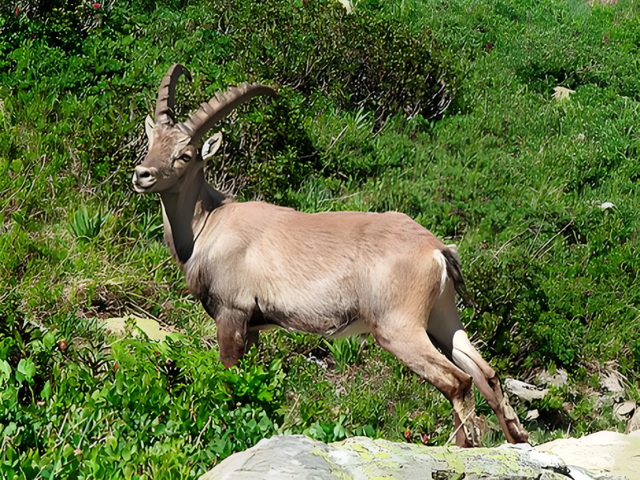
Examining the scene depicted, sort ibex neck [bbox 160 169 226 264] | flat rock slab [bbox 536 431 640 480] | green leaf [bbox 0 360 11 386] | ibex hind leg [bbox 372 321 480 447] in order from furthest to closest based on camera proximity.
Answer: ibex neck [bbox 160 169 226 264], ibex hind leg [bbox 372 321 480 447], green leaf [bbox 0 360 11 386], flat rock slab [bbox 536 431 640 480]

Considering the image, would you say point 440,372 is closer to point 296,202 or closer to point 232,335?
point 232,335

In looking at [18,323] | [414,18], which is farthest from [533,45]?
[18,323]

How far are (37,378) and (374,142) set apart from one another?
592 centimetres

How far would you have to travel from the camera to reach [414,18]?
43.5 ft

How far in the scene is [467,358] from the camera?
17.9 feet

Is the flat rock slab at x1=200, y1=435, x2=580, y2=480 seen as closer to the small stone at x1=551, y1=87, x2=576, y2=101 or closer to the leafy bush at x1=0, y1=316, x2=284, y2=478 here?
the leafy bush at x1=0, y1=316, x2=284, y2=478

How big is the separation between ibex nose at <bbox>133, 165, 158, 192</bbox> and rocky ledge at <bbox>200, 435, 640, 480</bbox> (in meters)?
2.74

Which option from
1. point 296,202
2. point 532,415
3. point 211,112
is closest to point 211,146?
point 211,112

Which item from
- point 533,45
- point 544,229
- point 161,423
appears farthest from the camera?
point 533,45

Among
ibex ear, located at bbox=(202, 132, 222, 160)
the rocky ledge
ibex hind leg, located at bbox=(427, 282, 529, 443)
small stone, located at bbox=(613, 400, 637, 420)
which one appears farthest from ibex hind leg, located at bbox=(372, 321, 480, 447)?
small stone, located at bbox=(613, 400, 637, 420)

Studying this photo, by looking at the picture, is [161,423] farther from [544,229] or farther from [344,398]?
[544,229]

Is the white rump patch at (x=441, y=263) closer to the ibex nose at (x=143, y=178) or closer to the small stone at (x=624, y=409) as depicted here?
the ibex nose at (x=143, y=178)

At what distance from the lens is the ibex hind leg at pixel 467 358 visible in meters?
5.36

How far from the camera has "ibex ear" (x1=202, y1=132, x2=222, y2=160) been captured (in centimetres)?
595
